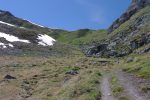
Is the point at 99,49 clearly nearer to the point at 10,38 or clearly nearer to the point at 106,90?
the point at 10,38

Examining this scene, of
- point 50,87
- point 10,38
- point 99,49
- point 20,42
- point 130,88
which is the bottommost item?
point 50,87

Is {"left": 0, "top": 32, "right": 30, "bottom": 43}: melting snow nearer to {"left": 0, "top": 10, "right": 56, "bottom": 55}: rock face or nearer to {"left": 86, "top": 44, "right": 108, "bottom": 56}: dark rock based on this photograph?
{"left": 0, "top": 10, "right": 56, "bottom": 55}: rock face

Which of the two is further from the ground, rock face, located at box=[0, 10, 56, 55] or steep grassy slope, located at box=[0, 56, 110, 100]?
rock face, located at box=[0, 10, 56, 55]

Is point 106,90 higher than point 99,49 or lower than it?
A: lower

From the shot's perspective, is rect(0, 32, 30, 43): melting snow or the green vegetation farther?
rect(0, 32, 30, 43): melting snow

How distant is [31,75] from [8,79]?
629 centimetres

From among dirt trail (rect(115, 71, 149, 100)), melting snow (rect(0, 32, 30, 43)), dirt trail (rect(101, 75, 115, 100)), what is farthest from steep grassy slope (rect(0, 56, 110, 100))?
melting snow (rect(0, 32, 30, 43))

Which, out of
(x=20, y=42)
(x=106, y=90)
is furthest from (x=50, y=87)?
→ (x=20, y=42)

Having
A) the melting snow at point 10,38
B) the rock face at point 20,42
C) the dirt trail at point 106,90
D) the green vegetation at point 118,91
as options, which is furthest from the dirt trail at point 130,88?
the melting snow at point 10,38

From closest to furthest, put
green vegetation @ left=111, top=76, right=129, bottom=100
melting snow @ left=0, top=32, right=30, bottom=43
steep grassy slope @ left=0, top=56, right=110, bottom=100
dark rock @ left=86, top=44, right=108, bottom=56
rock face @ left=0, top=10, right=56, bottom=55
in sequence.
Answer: green vegetation @ left=111, top=76, right=129, bottom=100, steep grassy slope @ left=0, top=56, right=110, bottom=100, dark rock @ left=86, top=44, right=108, bottom=56, rock face @ left=0, top=10, right=56, bottom=55, melting snow @ left=0, top=32, right=30, bottom=43

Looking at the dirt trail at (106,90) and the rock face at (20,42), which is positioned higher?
the rock face at (20,42)

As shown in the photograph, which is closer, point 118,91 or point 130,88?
point 118,91

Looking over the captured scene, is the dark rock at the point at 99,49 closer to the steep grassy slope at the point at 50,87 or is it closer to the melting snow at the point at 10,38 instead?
the melting snow at the point at 10,38

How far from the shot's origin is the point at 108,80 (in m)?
53.7
